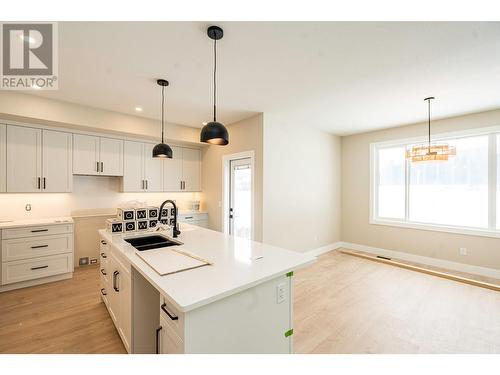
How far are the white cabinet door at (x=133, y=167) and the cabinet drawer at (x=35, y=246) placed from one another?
4.04ft

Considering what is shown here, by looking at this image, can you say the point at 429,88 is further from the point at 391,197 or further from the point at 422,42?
the point at 391,197

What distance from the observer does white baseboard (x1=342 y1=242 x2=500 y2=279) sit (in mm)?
3584

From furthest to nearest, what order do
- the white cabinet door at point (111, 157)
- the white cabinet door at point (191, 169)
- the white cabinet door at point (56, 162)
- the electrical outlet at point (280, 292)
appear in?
the white cabinet door at point (191, 169)
the white cabinet door at point (111, 157)
the white cabinet door at point (56, 162)
the electrical outlet at point (280, 292)

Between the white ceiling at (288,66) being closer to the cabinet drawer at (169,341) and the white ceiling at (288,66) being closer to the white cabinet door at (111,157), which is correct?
the white cabinet door at (111,157)

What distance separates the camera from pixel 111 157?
13.2 feet

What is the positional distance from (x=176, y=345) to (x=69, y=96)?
12.0 feet

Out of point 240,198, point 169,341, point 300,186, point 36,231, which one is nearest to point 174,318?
point 169,341

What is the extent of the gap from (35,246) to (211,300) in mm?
3667

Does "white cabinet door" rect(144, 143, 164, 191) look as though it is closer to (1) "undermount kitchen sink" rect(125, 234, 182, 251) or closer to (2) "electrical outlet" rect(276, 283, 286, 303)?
(1) "undermount kitchen sink" rect(125, 234, 182, 251)

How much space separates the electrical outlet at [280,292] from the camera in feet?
4.93

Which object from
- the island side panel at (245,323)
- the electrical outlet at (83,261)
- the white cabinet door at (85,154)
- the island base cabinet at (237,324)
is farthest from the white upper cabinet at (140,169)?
the island side panel at (245,323)

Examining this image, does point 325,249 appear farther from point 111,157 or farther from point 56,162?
point 56,162

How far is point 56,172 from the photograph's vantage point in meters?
3.54

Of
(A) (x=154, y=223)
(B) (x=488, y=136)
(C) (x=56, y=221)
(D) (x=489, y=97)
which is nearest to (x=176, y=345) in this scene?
(A) (x=154, y=223)
